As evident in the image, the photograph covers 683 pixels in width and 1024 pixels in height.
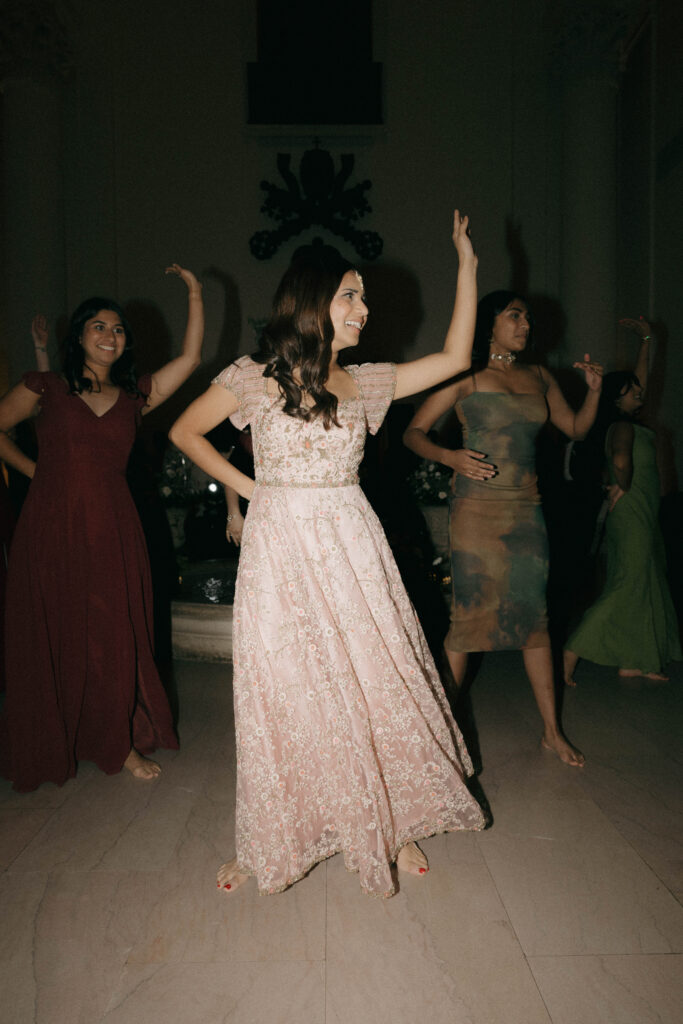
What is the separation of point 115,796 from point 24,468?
1.31 meters

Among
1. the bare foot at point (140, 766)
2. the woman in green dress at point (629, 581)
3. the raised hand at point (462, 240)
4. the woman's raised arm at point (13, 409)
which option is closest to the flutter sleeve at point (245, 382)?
the raised hand at point (462, 240)

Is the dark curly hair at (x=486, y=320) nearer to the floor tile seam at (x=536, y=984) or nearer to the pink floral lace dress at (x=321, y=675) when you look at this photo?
the pink floral lace dress at (x=321, y=675)

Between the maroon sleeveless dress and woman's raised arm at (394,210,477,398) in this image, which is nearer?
woman's raised arm at (394,210,477,398)

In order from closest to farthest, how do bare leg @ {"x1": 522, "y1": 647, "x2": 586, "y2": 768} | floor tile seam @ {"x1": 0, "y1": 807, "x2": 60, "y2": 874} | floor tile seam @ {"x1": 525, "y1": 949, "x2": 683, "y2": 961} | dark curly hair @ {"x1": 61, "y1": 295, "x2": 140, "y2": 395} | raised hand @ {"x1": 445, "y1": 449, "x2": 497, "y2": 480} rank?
1. floor tile seam @ {"x1": 525, "y1": 949, "x2": 683, "y2": 961}
2. floor tile seam @ {"x1": 0, "y1": 807, "x2": 60, "y2": 874}
3. raised hand @ {"x1": 445, "y1": 449, "x2": 497, "y2": 480}
4. dark curly hair @ {"x1": 61, "y1": 295, "x2": 140, "y2": 395}
5. bare leg @ {"x1": 522, "y1": 647, "x2": 586, "y2": 768}

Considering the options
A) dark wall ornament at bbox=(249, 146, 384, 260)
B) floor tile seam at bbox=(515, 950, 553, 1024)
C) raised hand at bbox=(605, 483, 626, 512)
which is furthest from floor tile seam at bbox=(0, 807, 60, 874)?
dark wall ornament at bbox=(249, 146, 384, 260)

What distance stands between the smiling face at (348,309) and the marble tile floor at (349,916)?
4.89ft

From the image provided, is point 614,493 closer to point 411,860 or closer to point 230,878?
point 411,860

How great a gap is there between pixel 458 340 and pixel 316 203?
6920 mm

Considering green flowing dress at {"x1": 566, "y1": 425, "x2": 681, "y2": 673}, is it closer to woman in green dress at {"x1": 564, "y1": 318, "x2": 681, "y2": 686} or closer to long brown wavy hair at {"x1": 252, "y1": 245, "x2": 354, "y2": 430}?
woman in green dress at {"x1": 564, "y1": 318, "x2": 681, "y2": 686}

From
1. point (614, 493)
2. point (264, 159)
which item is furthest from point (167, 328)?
point (614, 493)

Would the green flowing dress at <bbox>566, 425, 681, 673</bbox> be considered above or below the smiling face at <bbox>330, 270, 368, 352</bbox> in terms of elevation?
below

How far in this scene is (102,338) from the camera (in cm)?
268

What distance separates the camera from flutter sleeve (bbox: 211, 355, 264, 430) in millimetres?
1870

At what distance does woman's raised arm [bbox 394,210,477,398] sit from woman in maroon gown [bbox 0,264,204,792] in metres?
1.11
